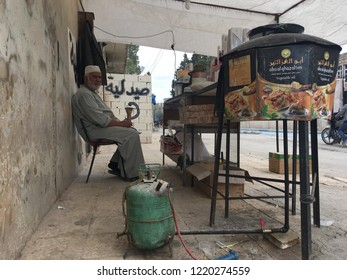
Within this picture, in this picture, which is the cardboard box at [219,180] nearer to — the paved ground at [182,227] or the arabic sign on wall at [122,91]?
the paved ground at [182,227]

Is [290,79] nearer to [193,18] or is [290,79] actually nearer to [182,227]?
[182,227]

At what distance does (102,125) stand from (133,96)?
6.49 metres

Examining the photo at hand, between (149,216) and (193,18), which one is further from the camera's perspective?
(193,18)

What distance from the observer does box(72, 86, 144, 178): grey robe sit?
3543 mm

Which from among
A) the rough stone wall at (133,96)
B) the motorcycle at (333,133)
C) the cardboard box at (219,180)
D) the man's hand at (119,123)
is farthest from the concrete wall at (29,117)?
the motorcycle at (333,133)

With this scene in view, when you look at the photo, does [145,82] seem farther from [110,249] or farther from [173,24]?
[110,249]

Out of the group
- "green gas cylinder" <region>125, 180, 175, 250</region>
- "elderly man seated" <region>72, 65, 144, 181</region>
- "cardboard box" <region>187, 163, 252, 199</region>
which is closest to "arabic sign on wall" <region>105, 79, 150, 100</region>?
"elderly man seated" <region>72, 65, 144, 181</region>

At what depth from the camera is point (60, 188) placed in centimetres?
293

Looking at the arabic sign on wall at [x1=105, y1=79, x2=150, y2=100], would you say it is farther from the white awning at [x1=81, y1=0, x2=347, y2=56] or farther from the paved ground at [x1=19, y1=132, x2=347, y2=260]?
the paved ground at [x1=19, y1=132, x2=347, y2=260]

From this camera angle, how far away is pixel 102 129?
3627 millimetres

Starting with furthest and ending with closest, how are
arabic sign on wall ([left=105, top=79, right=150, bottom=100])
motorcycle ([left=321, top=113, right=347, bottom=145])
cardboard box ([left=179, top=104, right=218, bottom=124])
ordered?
motorcycle ([left=321, top=113, right=347, bottom=145]) → arabic sign on wall ([left=105, top=79, right=150, bottom=100]) → cardboard box ([left=179, top=104, right=218, bottom=124])

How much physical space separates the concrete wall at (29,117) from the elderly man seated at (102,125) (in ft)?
1.50

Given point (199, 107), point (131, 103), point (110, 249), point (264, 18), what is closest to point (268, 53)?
point (199, 107)

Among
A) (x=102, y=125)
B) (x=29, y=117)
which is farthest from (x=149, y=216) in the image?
(x=102, y=125)
